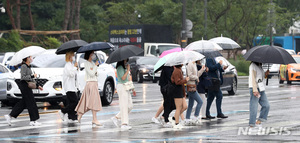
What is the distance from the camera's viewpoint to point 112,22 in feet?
189

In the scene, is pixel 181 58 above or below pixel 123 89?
above

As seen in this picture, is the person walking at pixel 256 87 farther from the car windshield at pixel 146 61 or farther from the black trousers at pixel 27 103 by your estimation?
the car windshield at pixel 146 61

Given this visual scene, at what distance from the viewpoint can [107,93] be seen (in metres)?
19.9

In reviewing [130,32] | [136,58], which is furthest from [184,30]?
[130,32]

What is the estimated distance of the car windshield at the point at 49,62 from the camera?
1895 cm

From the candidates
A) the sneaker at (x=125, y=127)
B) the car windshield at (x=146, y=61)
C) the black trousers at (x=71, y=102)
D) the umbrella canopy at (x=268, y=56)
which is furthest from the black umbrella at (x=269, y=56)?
the car windshield at (x=146, y=61)

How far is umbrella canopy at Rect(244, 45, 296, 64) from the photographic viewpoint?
1231 cm

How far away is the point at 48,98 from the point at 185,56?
246 inches

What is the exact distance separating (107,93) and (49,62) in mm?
2020

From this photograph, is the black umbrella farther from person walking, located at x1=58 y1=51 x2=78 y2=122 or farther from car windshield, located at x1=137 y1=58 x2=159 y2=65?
car windshield, located at x1=137 y1=58 x2=159 y2=65

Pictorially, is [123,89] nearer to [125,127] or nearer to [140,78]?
[125,127]

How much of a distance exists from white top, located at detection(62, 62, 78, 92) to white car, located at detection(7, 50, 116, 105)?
10.4 ft

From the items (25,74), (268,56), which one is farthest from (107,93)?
(268,56)

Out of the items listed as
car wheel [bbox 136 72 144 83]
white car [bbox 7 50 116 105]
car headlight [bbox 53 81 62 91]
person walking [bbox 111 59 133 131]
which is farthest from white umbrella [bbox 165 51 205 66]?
car wheel [bbox 136 72 144 83]
